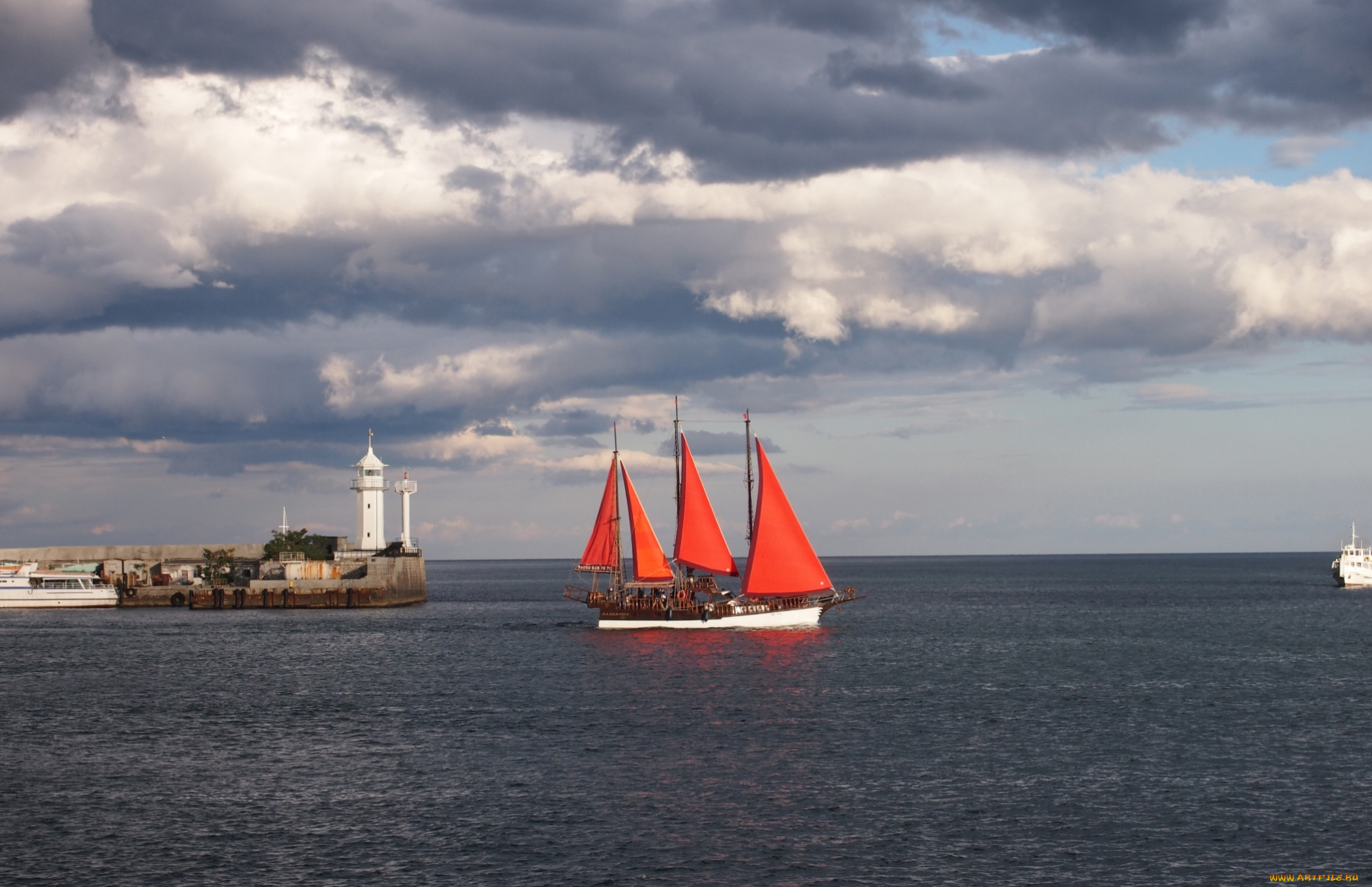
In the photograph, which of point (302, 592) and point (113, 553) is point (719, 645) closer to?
point (302, 592)

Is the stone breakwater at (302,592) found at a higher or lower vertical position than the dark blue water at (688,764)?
higher

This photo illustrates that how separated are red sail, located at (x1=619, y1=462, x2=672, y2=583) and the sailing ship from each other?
5 centimetres

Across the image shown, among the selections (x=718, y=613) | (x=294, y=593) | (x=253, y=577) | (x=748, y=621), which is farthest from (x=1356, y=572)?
(x=253, y=577)

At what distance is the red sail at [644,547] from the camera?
297ft

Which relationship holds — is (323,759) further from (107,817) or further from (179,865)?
(179,865)

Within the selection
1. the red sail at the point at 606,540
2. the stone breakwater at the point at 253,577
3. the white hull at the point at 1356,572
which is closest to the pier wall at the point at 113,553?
the stone breakwater at the point at 253,577

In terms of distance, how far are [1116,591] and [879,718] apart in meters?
138

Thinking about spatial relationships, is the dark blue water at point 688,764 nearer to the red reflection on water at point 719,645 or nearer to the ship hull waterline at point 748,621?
the red reflection on water at point 719,645

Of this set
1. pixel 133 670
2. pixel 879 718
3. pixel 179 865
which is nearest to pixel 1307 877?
pixel 879 718

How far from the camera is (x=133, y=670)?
2724 inches

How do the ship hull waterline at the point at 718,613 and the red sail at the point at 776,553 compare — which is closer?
the red sail at the point at 776,553

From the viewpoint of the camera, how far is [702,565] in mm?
87500

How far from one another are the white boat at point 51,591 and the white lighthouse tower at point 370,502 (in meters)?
27.7

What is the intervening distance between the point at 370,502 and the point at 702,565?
69105 millimetres
